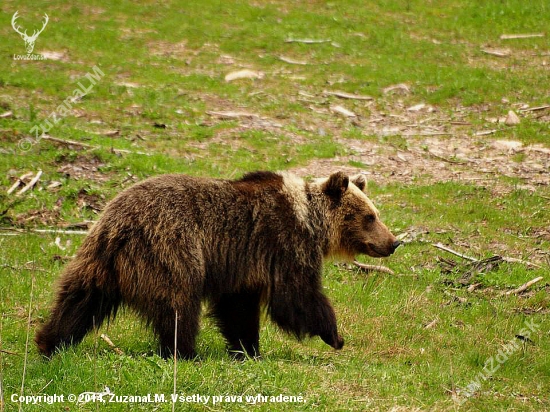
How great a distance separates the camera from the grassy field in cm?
733

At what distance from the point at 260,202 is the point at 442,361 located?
2.52 meters

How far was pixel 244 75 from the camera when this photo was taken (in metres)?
20.1

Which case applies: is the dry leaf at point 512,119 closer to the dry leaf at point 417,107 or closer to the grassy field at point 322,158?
the grassy field at point 322,158

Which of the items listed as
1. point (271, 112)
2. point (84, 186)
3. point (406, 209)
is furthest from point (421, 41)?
point (84, 186)

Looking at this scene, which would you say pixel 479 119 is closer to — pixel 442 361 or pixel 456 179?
pixel 456 179

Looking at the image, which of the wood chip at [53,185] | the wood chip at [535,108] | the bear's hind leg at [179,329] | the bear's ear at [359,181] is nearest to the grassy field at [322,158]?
the wood chip at [53,185]

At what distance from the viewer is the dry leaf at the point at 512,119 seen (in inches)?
699

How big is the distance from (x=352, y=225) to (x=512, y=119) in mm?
10120

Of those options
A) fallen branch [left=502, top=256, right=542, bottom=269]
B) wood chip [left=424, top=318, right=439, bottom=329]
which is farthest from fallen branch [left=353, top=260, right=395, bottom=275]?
fallen branch [left=502, top=256, right=542, bottom=269]

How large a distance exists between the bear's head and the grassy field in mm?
1002

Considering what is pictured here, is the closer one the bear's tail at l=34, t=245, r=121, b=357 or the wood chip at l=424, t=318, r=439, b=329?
the bear's tail at l=34, t=245, r=121, b=357

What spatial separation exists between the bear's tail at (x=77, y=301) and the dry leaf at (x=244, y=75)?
13.0m

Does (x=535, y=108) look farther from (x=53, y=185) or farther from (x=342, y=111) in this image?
(x=53, y=185)

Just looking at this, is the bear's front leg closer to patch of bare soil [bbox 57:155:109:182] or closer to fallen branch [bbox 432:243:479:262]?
fallen branch [bbox 432:243:479:262]
